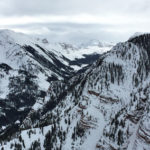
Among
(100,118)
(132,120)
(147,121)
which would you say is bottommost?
(100,118)

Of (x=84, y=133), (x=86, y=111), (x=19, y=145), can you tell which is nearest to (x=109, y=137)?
(x=84, y=133)

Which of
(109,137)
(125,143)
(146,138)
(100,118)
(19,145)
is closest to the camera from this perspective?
(146,138)

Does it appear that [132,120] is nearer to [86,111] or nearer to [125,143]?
[125,143]

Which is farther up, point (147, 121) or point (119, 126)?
point (147, 121)

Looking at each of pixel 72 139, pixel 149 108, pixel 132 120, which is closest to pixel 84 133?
pixel 72 139

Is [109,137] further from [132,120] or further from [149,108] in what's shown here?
[149,108]

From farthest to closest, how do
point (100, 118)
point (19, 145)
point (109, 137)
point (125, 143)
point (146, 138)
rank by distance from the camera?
point (100, 118)
point (19, 145)
point (109, 137)
point (125, 143)
point (146, 138)

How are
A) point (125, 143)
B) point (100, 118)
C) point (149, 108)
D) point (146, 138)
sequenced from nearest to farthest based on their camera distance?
point (146, 138) < point (149, 108) < point (125, 143) < point (100, 118)

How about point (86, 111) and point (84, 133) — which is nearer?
point (84, 133)

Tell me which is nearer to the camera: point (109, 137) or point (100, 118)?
point (109, 137)
